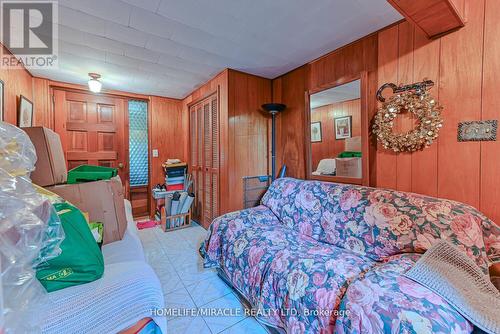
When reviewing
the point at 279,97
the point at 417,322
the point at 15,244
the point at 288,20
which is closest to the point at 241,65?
the point at 279,97

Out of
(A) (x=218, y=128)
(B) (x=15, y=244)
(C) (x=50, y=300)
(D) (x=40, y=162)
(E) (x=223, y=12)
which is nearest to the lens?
(B) (x=15, y=244)

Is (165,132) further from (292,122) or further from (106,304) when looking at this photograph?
(106,304)

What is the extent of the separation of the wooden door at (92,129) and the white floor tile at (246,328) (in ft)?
10.3

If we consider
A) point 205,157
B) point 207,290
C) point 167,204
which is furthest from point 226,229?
point 167,204

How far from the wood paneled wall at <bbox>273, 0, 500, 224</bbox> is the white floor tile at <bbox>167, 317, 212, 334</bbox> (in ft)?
6.09

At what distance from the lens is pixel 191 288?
1.88 meters

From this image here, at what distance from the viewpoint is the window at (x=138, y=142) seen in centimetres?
371

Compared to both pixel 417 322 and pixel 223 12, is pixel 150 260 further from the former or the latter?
pixel 223 12

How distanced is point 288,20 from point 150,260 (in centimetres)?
281

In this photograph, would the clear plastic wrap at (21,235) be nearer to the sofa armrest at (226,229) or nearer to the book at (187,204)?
the sofa armrest at (226,229)

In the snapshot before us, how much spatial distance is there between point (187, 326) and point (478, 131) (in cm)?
243

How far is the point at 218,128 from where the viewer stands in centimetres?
Answer: 284

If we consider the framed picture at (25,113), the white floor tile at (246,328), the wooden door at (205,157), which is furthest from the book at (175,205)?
the white floor tile at (246,328)

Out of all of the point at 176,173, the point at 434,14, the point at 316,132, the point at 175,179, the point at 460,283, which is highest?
the point at 434,14
